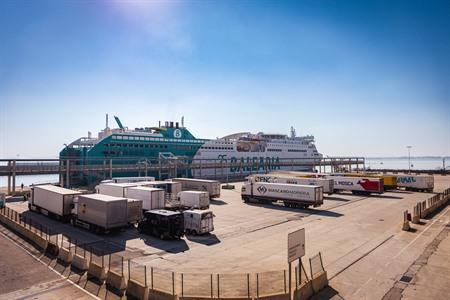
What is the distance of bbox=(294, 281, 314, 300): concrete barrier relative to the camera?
13.1 meters

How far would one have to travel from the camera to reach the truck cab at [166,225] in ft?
78.4

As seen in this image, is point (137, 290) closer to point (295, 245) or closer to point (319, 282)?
point (295, 245)

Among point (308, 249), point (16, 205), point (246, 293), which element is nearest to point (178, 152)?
point (16, 205)

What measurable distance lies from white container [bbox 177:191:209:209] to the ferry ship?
28.6m

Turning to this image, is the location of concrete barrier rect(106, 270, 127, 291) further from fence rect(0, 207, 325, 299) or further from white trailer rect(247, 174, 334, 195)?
white trailer rect(247, 174, 334, 195)

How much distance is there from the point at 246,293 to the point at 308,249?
8.89 meters

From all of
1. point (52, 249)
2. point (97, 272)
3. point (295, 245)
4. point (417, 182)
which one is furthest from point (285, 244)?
point (417, 182)

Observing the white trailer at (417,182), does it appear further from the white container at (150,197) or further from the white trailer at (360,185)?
the white container at (150,197)

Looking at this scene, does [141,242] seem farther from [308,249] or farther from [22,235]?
[308,249]

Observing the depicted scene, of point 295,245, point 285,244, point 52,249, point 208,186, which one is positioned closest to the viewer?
point 295,245

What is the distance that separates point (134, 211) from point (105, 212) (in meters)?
2.94

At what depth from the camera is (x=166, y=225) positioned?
78.7 feet

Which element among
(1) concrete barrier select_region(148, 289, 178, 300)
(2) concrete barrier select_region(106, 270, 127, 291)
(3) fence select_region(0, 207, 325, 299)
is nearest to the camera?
(1) concrete barrier select_region(148, 289, 178, 300)

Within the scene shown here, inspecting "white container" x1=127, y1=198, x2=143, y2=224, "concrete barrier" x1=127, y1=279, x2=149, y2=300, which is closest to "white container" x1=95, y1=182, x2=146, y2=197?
"white container" x1=127, y1=198, x2=143, y2=224
